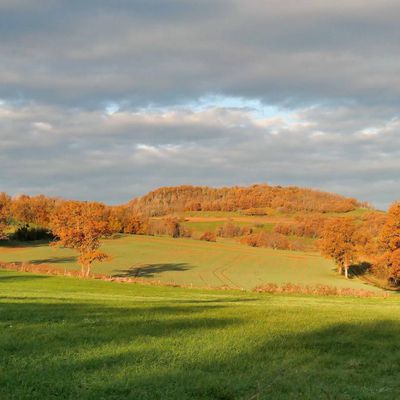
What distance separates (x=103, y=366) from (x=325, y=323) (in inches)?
331

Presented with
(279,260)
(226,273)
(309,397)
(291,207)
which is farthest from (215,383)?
(291,207)

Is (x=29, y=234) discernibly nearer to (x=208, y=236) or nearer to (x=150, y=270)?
(x=150, y=270)

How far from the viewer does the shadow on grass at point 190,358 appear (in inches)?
331

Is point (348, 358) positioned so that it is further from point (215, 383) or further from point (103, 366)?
point (103, 366)

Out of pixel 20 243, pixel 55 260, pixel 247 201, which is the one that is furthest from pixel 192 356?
pixel 247 201

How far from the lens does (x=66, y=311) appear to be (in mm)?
17141

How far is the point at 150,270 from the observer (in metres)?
78.4

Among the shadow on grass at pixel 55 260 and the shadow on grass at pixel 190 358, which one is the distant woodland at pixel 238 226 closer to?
the shadow on grass at pixel 55 260

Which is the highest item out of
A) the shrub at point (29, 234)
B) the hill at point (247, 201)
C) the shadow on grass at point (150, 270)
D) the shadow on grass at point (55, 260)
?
the hill at point (247, 201)

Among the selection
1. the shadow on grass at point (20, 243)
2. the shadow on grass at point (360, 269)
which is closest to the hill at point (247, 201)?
the shadow on grass at point (20, 243)

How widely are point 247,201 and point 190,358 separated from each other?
16580 cm

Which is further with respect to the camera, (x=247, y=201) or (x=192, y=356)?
(x=247, y=201)

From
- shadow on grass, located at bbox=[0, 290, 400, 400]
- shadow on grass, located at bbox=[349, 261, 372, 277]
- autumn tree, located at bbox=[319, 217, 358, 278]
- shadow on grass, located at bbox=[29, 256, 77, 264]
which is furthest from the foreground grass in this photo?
shadow on grass, located at bbox=[349, 261, 372, 277]

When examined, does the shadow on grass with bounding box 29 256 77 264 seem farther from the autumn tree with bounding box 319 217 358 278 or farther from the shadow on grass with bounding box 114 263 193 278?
the autumn tree with bounding box 319 217 358 278
